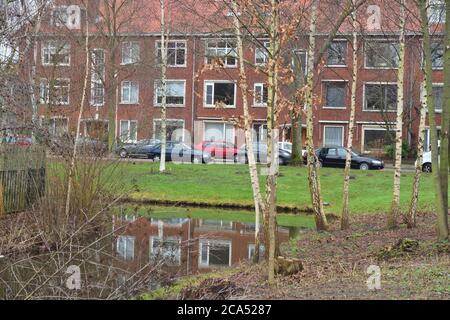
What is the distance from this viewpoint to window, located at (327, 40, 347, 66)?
25519 millimetres

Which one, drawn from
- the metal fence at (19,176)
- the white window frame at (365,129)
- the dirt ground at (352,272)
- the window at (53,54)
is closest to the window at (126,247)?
the dirt ground at (352,272)

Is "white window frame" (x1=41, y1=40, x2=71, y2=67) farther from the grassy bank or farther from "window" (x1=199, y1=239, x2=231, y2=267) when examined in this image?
"window" (x1=199, y1=239, x2=231, y2=267)

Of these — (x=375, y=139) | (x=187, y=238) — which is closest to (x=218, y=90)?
(x=375, y=139)

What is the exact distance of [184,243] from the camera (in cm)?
1005

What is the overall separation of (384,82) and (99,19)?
20836 millimetres

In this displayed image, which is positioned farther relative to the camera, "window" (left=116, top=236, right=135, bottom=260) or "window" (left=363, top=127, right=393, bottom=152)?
"window" (left=363, top=127, right=393, bottom=152)

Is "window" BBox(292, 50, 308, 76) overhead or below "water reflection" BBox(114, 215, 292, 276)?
overhead

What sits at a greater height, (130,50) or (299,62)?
(130,50)

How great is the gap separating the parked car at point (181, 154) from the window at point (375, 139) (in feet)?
48.2

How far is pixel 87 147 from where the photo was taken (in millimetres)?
16469

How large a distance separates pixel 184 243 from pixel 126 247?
3.09 metres

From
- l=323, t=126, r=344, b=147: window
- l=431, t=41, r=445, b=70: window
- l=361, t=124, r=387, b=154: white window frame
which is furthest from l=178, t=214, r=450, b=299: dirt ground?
l=323, t=126, r=344, b=147: window

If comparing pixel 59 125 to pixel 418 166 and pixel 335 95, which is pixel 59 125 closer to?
pixel 418 166

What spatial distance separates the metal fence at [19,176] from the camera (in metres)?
17.6
